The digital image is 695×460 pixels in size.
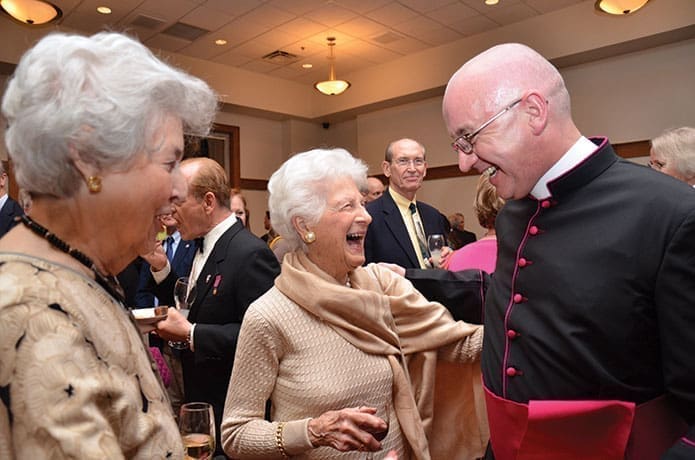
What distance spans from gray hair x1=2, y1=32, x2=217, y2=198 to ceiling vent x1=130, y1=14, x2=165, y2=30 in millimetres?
7698

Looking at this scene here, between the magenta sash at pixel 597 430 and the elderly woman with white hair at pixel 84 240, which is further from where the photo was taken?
the magenta sash at pixel 597 430

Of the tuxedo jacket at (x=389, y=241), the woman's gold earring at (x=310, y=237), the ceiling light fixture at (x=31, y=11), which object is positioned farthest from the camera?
the ceiling light fixture at (x=31, y=11)

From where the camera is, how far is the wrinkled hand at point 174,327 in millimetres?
2170

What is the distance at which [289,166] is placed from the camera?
194cm

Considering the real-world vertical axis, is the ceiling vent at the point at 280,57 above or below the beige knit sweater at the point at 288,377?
above

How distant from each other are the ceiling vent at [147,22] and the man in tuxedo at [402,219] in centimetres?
503

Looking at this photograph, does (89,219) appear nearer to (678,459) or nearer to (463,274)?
(678,459)

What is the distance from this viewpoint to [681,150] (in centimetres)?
301

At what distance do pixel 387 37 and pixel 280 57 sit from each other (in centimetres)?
199

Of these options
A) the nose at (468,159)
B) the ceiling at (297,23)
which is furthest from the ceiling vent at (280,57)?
the nose at (468,159)

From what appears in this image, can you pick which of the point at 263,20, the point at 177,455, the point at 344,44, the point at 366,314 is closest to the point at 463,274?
the point at 366,314

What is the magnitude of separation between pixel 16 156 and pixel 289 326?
3.36ft

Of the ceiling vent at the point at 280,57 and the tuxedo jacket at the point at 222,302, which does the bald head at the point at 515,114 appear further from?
the ceiling vent at the point at 280,57

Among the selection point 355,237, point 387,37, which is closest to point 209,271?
point 355,237
